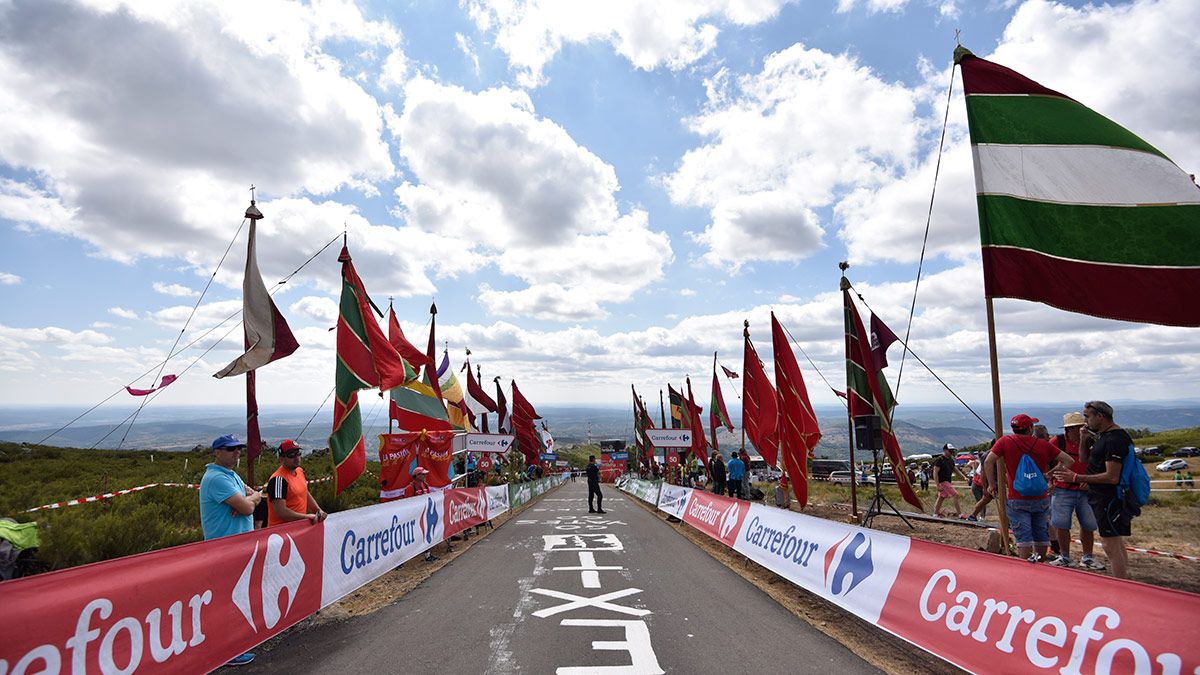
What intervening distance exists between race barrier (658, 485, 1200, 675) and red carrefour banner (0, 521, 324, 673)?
575 centimetres

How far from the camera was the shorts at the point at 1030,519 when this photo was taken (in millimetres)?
6992

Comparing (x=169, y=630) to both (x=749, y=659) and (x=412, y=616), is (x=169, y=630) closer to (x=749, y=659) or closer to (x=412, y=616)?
(x=412, y=616)

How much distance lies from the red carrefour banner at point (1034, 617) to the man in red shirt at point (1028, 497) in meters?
2.54

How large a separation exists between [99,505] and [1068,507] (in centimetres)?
1811

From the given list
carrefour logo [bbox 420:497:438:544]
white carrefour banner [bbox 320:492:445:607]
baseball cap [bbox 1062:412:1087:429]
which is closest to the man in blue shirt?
carrefour logo [bbox 420:497:438:544]

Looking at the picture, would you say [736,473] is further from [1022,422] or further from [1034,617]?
[1034,617]

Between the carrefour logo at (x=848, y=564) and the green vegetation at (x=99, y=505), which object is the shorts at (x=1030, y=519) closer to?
the carrefour logo at (x=848, y=564)

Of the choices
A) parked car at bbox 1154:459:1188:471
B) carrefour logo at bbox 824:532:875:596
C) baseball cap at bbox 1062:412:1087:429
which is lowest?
parked car at bbox 1154:459:1188:471

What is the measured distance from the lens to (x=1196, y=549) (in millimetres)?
10539

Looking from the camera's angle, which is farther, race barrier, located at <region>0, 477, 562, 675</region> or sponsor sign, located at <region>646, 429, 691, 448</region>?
sponsor sign, located at <region>646, 429, 691, 448</region>

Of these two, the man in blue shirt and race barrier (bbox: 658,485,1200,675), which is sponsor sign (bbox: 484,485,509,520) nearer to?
the man in blue shirt

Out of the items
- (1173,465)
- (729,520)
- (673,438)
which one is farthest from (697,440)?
(1173,465)

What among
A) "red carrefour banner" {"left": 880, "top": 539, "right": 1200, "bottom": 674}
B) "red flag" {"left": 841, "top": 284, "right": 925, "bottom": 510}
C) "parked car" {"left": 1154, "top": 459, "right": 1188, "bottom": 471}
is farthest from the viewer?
"parked car" {"left": 1154, "top": 459, "right": 1188, "bottom": 471}

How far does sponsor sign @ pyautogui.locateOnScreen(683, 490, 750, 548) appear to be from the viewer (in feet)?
36.0
